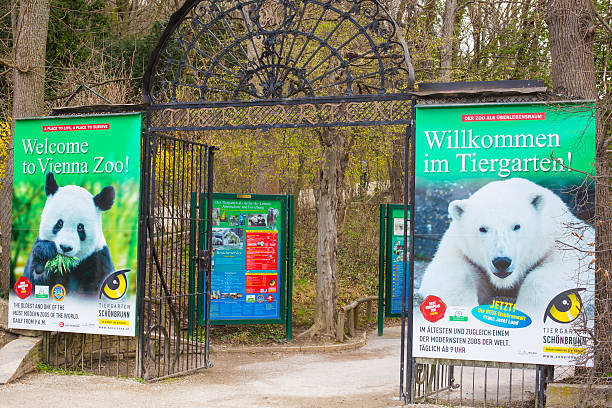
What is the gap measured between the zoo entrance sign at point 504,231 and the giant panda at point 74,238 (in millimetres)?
4035

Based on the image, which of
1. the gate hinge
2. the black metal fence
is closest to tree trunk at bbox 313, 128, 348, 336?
the black metal fence

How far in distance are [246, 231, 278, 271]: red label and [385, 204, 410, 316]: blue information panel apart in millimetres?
2461

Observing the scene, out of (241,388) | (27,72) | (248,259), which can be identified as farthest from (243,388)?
(27,72)

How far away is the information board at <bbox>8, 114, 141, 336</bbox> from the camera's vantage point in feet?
30.2

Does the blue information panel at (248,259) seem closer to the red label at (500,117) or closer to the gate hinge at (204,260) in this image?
the gate hinge at (204,260)

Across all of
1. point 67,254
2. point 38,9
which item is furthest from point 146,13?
point 67,254

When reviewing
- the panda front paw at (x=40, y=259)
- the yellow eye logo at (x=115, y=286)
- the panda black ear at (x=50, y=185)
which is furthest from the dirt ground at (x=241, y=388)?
the panda black ear at (x=50, y=185)

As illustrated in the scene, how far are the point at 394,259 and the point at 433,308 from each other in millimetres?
6883

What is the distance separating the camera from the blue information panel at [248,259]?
42.0ft

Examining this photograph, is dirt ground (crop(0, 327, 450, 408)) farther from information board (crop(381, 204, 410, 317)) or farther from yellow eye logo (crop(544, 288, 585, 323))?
information board (crop(381, 204, 410, 317))

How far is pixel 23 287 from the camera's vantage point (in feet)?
32.0

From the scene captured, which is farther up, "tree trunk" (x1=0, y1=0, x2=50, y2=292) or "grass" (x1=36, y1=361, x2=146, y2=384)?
"tree trunk" (x1=0, y1=0, x2=50, y2=292)

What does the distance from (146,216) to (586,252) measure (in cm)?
512

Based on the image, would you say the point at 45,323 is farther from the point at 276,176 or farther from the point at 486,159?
the point at 276,176
